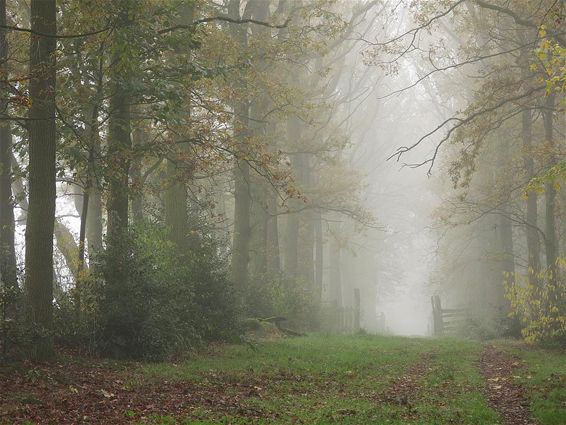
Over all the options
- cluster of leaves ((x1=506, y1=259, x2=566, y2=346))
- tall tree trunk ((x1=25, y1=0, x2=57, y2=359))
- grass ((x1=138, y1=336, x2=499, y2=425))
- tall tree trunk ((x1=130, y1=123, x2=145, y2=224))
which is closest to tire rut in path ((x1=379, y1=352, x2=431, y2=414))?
grass ((x1=138, y1=336, x2=499, y2=425))

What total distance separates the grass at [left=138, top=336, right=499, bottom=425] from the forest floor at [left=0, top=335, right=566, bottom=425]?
0.06 feet

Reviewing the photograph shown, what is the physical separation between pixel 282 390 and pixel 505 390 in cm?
367

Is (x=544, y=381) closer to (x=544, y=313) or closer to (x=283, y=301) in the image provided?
(x=544, y=313)

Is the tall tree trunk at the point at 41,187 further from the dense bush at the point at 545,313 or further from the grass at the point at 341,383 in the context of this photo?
the dense bush at the point at 545,313

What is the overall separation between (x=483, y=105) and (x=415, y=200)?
3920cm

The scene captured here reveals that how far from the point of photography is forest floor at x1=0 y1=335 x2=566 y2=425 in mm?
8344

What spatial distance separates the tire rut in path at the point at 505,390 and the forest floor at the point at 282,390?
19 millimetres

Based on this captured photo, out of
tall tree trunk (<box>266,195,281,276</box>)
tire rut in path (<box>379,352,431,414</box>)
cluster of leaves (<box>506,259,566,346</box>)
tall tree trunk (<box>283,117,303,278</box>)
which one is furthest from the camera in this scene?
tall tree trunk (<box>283,117,303,278</box>)

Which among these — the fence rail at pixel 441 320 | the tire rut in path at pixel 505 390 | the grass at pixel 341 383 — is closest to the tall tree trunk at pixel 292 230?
the fence rail at pixel 441 320

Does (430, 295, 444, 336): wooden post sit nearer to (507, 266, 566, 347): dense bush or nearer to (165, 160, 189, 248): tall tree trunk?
(507, 266, 566, 347): dense bush

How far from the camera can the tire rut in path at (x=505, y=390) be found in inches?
361

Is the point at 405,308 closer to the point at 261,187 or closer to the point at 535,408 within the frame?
the point at 261,187

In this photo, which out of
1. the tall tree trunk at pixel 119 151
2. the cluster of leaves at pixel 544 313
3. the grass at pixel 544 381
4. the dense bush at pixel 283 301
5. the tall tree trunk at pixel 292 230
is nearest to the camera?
the grass at pixel 544 381

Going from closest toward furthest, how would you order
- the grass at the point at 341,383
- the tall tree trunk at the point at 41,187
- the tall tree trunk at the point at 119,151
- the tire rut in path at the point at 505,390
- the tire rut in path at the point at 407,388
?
1. the grass at the point at 341,383
2. the tire rut in path at the point at 505,390
3. the tire rut in path at the point at 407,388
4. the tall tree trunk at the point at 41,187
5. the tall tree trunk at the point at 119,151
